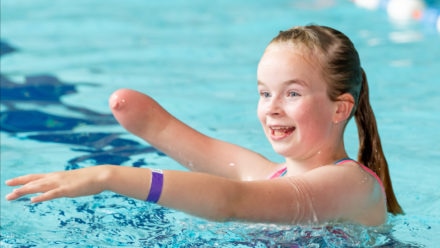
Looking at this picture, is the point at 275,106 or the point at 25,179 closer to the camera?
the point at 25,179

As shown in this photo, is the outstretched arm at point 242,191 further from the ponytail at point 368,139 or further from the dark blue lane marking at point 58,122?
the dark blue lane marking at point 58,122

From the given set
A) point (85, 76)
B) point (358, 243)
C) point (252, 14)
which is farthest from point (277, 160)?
point (252, 14)

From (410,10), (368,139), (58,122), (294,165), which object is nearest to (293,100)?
(294,165)

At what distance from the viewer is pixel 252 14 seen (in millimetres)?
8219

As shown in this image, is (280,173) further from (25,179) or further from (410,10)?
(410,10)

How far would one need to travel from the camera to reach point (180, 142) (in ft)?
11.2

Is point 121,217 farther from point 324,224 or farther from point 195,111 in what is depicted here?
point 195,111

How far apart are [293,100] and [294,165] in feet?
0.98

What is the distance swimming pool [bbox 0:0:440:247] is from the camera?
3279mm

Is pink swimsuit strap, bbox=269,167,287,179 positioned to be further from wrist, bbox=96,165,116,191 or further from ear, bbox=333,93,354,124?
wrist, bbox=96,165,116,191

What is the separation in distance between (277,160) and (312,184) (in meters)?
1.56

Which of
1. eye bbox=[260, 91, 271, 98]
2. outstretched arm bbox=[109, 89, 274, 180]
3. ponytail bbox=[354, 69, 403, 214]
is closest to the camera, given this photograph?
eye bbox=[260, 91, 271, 98]

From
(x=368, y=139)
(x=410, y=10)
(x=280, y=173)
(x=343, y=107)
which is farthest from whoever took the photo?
(x=410, y=10)

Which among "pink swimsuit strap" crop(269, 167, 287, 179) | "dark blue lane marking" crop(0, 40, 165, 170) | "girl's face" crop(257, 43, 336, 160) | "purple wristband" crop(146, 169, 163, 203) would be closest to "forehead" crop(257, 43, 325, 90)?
"girl's face" crop(257, 43, 336, 160)
